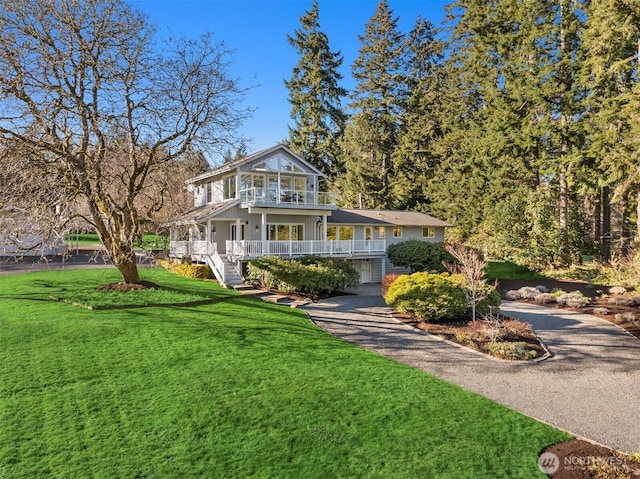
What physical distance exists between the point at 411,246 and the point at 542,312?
1024 cm

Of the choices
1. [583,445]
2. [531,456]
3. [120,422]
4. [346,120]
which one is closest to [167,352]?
[120,422]

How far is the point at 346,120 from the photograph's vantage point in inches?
1817

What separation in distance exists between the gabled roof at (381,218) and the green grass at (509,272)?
5063mm

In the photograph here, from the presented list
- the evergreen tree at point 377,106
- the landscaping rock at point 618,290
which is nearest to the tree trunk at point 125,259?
the landscaping rock at point 618,290

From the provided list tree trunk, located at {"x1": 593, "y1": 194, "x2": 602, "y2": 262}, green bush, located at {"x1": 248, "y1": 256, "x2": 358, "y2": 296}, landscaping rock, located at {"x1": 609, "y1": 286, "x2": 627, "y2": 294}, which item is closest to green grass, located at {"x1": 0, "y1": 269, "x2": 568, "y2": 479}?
green bush, located at {"x1": 248, "y1": 256, "x2": 358, "y2": 296}

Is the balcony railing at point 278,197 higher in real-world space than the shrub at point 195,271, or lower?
higher

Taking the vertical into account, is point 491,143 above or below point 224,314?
above

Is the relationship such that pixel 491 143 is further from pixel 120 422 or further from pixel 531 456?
pixel 120 422

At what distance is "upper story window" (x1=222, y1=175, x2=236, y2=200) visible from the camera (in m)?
25.3

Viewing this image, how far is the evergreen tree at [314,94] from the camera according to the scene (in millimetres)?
44062

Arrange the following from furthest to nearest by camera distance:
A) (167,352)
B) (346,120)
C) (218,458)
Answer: (346,120) < (167,352) < (218,458)

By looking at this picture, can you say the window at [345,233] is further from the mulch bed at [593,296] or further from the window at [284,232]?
the mulch bed at [593,296]

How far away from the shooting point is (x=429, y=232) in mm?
32594

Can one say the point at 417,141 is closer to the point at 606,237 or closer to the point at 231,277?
the point at 606,237
